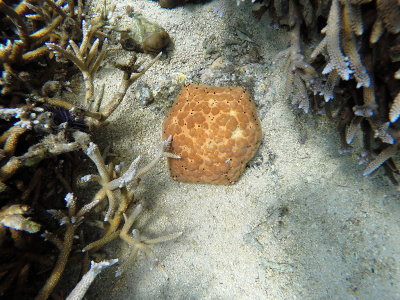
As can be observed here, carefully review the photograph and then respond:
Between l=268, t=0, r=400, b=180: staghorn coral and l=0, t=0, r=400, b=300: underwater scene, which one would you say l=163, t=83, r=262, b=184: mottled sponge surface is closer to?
l=0, t=0, r=400, b=300: underwater scene

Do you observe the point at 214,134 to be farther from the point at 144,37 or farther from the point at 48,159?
the point at 48,159

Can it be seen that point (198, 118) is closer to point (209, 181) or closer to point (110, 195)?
point (209, 181)

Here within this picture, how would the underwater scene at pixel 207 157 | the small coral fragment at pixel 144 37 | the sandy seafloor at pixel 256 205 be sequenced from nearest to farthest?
the underwater scene at pixel 207 157 < the sandy seafloor at pixel 256 205 < the small coral fragment at pixel 144 37

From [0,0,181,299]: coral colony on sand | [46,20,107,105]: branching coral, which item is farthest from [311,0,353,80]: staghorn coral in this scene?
[46,20,107,105]: branching coral

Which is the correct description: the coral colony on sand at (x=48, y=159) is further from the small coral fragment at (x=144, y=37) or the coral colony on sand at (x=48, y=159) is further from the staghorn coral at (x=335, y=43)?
the staghorn coral at (x=335, y=43)

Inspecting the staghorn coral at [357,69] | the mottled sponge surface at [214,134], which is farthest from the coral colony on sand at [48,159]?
the staghorn coral at [357,69]

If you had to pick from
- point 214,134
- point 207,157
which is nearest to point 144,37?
point 214,134
